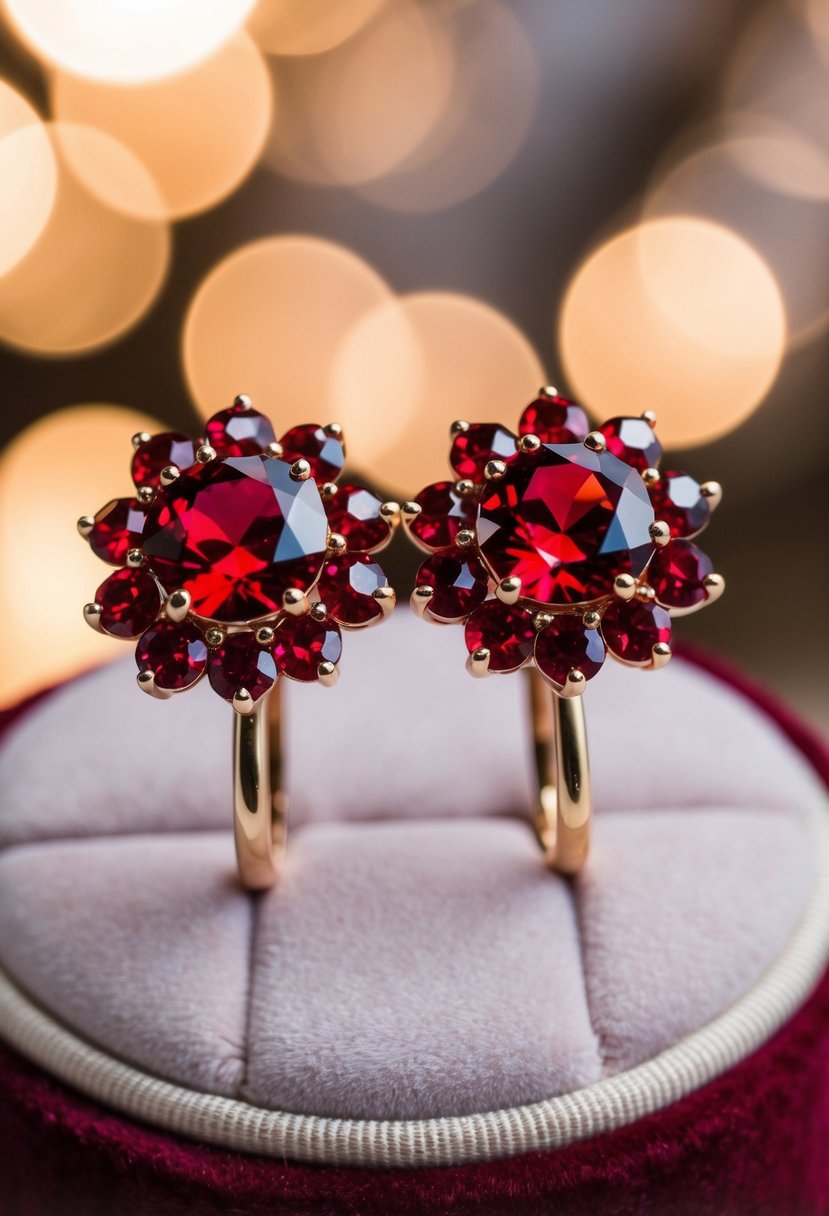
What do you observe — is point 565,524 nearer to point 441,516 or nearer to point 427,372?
point 441,516

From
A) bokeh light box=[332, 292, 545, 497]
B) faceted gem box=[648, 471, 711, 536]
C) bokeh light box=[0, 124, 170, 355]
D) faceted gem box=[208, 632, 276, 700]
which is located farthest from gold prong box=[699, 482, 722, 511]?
bokeh light box=[0, 124, 170, 355]

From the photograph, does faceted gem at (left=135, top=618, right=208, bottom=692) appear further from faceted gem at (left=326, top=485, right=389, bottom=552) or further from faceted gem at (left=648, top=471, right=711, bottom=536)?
faceted gem at (left=648, top=471, right=711, bottom=536)

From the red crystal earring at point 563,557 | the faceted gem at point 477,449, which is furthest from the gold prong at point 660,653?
the faceted gem at point 477,449

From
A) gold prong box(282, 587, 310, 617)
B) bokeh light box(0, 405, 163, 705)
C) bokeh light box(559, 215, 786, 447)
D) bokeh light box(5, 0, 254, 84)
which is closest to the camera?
gold prong box(282, 587, 310, 617)

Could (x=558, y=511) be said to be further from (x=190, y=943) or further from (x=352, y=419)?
(x=352, y=419)

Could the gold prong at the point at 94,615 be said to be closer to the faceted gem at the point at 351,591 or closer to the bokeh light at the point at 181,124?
the faceted gem at the point at 351,591

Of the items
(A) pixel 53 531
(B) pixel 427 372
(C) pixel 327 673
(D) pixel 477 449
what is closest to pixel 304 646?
(C) pixel 327 673

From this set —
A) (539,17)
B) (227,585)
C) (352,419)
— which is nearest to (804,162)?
(539,17)
